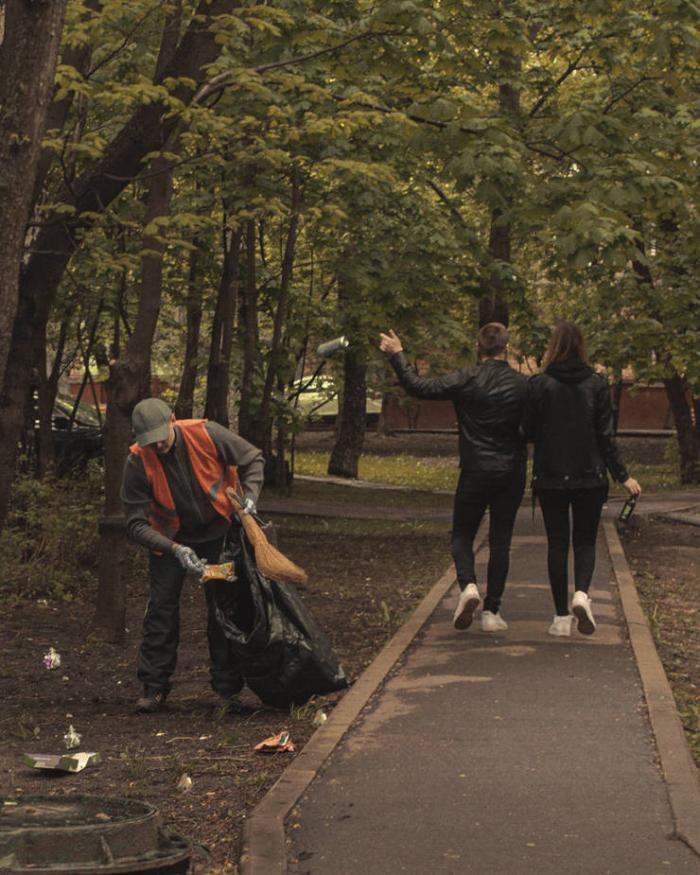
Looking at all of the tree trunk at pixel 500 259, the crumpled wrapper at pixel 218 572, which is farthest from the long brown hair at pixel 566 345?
the tree trunk at pixel 500 259

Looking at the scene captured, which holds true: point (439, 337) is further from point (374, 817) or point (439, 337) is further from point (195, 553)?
point (374, 817)

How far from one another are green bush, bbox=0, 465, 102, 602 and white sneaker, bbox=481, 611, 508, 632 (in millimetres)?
4307

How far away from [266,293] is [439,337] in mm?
3229

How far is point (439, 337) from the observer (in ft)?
74.8

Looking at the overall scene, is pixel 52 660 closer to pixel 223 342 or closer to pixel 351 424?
pixel 223 342

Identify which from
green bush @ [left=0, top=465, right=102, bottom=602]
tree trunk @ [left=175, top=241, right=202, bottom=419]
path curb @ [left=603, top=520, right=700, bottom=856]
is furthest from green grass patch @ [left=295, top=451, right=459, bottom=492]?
path curb @ [left=603, top=520, right=700, bottom=856]

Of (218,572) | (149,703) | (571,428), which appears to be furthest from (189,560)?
(571,428)

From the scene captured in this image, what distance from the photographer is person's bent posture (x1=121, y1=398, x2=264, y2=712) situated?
8445 millimetres

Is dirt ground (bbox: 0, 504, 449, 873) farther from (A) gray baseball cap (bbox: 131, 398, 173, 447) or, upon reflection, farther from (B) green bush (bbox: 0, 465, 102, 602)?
(A) gray baseball cap (bbox: 131, 398, 173, 447)

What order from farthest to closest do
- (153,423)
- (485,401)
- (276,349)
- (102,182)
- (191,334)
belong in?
(191,334)
(276,349)
(102,182)
(485,401)
(153,423)

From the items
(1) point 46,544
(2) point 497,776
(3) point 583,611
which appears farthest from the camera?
(1) point 46,544

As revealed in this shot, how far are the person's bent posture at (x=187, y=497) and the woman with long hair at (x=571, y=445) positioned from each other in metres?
2.06

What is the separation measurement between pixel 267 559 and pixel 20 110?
2484mm

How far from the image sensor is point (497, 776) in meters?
6.61
